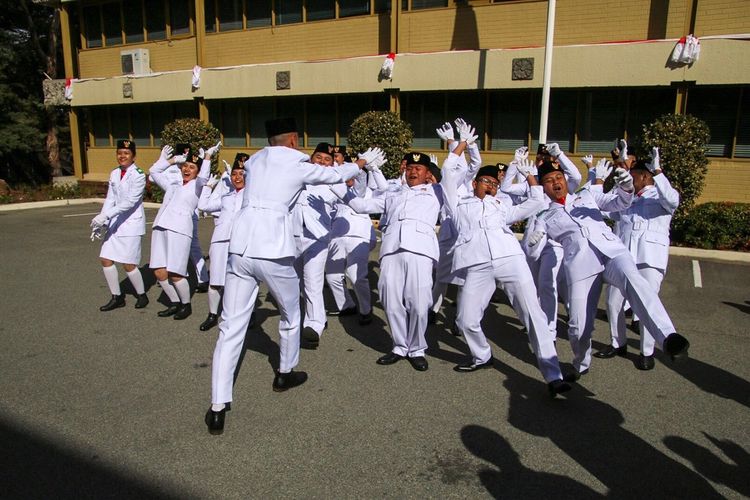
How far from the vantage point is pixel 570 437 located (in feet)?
13.1

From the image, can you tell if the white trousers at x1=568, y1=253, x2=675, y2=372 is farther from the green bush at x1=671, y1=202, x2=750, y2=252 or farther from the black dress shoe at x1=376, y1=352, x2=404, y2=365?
the green bush at x1=671, y1=202, x2=750, y2=252

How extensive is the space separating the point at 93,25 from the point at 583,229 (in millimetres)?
23312

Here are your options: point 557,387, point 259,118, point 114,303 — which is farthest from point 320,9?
point 557,387

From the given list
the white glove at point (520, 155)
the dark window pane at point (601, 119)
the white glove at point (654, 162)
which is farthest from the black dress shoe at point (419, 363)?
the dark window pane at point (601, 119)

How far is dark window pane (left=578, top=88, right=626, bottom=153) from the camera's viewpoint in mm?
14133

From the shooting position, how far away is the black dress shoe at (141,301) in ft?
23.6

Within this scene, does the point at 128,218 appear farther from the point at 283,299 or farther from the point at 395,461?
the point at 395,461

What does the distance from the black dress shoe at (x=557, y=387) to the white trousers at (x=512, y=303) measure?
1.7 inches

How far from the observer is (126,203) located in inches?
271

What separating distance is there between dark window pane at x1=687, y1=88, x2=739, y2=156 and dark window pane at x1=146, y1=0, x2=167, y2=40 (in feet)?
57.0

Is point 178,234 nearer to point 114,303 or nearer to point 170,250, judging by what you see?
point 170,250

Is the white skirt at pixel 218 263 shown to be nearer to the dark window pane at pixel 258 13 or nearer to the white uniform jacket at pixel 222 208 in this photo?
the white uniform jacket at pixel 222 208

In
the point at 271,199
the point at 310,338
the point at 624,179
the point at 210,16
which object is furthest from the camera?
the point at 210,16

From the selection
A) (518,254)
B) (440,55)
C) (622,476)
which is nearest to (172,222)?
(518,254)
